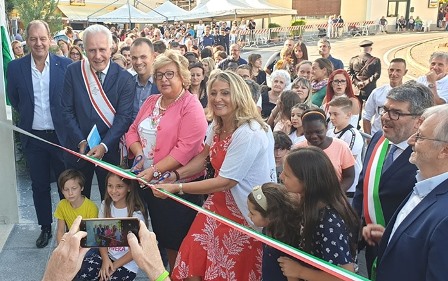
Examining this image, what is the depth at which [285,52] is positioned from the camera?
9.02m

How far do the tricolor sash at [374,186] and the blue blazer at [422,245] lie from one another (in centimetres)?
70

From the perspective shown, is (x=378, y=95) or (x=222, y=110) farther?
(x=378, y=95)

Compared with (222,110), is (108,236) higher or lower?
lower

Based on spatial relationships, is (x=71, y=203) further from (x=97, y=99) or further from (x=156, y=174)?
(x=156, y=174)

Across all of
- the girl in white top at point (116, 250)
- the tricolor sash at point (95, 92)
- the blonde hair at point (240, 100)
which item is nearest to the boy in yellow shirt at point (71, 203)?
the girl in white top at point (116, 250)

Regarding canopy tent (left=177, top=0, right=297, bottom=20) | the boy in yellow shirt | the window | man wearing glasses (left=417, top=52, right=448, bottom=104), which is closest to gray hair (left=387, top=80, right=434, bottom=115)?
the boy in yellow shirt

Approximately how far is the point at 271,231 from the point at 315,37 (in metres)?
35.2

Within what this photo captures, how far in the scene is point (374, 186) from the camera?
270cm

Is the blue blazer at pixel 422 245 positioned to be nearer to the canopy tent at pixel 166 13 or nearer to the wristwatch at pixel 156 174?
the wristwatch at pixel 156 174


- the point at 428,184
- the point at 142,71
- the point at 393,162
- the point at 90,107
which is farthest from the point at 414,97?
the point at 142,71

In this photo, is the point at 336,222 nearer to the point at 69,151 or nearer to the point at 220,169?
the point at 220,169

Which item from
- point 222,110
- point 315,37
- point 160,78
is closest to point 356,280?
point 222,110

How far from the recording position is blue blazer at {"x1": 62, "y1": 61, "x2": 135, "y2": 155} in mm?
3795

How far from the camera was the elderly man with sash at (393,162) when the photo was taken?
8.42ft
